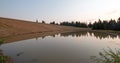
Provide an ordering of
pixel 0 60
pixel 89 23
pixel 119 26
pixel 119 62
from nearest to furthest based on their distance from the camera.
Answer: pixel 119 62
pixel 0 60
pixel 119 26
pixel 89 23

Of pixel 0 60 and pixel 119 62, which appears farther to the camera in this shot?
pixel 0 60

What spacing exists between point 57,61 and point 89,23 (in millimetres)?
152133

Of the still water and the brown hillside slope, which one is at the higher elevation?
the brown hillside slope

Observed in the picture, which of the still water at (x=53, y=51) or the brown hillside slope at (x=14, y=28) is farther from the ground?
the brown hillside slope at (x=14, y=28)

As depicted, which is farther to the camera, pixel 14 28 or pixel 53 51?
pixel 14 28

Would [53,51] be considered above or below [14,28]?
below

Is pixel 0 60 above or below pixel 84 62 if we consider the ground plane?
above

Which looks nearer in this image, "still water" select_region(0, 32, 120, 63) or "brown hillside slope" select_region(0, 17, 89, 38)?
"still water" select_region(0, 32, 120, 63)

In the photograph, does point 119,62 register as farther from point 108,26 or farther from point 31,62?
point 108,26

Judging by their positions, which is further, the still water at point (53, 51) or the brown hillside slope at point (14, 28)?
the brown hillside slope at point (14, 28)

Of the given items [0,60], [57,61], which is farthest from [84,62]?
[0,60]

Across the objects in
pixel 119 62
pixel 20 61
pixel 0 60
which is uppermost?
pixel 119 62

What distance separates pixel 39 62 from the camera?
52.1 ft

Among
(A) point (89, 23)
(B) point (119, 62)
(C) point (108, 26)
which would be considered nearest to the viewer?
(B) point (119, 62)
